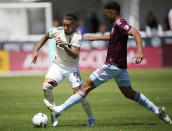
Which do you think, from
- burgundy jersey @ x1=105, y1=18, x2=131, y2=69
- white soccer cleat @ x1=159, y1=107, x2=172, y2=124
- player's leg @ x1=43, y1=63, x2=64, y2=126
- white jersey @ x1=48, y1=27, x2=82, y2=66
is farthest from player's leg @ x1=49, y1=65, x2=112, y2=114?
white soccer cleat @ x1=159, y1=107, x2=172, y2=124

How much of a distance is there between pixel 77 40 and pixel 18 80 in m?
11.3

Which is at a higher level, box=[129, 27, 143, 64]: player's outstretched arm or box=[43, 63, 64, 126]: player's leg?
box=[129, 27, 143, 64]: player's outstretched arm

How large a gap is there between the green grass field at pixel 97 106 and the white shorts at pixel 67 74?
86cm

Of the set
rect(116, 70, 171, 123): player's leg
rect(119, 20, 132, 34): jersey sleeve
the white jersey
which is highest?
rect(119, 20, 132, 34): jersey sleeve

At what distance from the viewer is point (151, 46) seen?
81.8 feet

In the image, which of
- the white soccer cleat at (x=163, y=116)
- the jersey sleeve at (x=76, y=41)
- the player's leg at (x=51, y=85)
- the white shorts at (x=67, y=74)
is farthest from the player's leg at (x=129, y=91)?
the player's leg at (x=51, y=85)

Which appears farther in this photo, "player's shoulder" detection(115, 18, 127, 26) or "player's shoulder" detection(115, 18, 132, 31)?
"player's shoulder" detection(115, 18, 127, 26)

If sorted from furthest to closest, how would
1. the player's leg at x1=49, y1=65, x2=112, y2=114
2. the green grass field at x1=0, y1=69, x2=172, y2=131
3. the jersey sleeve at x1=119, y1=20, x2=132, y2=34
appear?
the green grass field at x1=0, y1=69, x2=172, y2=131 < the player's leg at x1=49, y1=65, x2=112, y2=114 < the jersey sleeve at x1=119, y1=20, x2=132, y2=34

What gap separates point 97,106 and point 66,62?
3.14 meters

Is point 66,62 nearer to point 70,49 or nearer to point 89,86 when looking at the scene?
point 70,49

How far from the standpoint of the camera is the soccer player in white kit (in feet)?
33.3

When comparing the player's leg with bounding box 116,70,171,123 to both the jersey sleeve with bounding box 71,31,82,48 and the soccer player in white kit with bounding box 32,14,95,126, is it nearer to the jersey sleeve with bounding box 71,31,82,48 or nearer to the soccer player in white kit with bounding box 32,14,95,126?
the soccer player in white kit with bounding box 32,14,95,126

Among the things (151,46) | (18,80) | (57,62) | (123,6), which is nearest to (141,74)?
(151,46)

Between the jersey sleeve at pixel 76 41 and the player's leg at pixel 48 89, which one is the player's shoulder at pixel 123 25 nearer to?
the jersey sleeve at pixel 76 41
